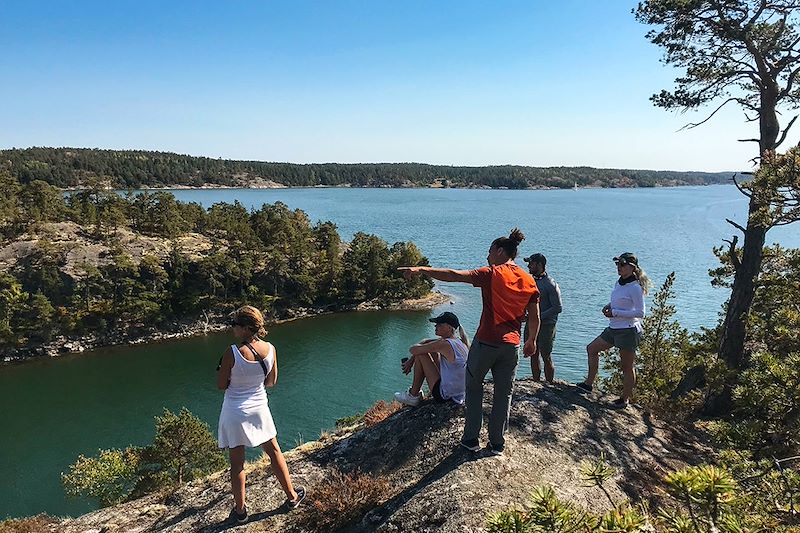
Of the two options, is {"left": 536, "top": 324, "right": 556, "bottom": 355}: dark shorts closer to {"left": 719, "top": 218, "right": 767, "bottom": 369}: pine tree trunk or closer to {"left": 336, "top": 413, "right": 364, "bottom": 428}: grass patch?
{"left": 336, "top": 413, "right": 364, "bottom": 428}: grass patch

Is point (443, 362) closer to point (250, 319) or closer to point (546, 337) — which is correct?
point (546, 337)

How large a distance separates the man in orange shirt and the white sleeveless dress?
1624 mm

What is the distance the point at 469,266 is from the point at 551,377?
46.5 metres

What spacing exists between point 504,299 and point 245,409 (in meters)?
2.50

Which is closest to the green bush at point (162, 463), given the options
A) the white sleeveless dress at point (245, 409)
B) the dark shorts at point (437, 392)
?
the dark shorts at point (437, 392)

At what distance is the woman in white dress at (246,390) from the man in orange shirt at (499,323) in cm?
148

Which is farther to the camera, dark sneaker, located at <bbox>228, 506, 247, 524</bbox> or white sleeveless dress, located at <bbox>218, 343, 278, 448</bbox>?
dark sneaker, located at <bbox>228, 506, 247, 524</bbox>

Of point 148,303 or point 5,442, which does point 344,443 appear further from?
point 148,303

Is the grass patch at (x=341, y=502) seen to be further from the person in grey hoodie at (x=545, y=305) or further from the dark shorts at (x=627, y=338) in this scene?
the dark shorts at (x=627, y=338)

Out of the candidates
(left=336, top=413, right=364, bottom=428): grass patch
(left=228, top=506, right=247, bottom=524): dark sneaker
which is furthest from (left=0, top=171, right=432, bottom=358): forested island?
(left=228, top=506, right=247, bottom=524): dark sneaker

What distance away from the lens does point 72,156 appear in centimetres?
14275

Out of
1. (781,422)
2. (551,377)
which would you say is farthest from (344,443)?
(781,422)

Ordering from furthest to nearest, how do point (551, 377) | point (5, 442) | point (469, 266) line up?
point (469, 266), point (5, 442), point (551, 377)

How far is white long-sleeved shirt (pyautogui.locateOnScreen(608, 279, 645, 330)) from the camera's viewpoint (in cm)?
611
